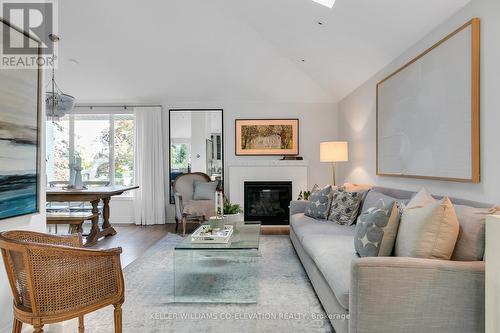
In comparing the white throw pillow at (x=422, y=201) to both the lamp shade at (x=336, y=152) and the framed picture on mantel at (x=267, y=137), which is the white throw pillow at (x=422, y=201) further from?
the framed picture on mantel at (x=267, y=137)

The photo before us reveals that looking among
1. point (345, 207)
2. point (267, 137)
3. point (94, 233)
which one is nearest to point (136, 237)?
point (94, 233)

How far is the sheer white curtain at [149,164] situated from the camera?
5824 mm

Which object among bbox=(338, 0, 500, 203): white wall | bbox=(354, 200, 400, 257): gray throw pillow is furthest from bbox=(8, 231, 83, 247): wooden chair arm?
bbox=(338, 0, 500, 203): white wall

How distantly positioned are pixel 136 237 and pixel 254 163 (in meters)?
2.37

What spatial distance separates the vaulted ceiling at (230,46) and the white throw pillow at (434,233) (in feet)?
5.29

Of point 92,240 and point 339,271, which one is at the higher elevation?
point 339,271

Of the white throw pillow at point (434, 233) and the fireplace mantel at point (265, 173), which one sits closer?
the white throw pillow at point (434, 233)

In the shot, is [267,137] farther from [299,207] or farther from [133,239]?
[133,239]

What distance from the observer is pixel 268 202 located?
5.72 metres

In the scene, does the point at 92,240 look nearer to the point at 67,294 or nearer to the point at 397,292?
the point at 67,294

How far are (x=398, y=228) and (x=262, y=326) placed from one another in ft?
3.77

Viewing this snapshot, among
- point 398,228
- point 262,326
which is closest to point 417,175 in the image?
point 398,228

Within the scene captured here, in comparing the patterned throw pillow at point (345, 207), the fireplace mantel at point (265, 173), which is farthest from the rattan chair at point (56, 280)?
the fireplace mantel at point (265, 173)

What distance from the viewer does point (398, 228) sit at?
198cm
